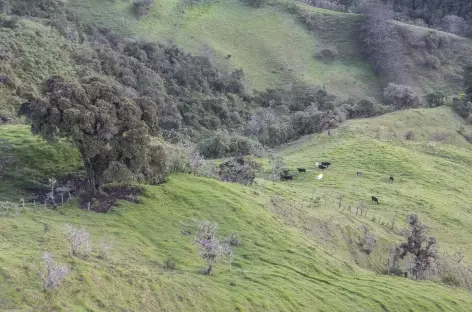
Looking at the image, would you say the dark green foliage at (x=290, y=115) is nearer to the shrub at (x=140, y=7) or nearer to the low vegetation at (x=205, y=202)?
the low vegetation at (x=205, y=202)

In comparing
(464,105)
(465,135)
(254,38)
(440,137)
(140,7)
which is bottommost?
(440,137)

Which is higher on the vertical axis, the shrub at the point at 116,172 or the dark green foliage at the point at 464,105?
the dark green foliage at the point at 464,105

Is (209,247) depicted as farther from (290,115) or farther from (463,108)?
(463,108)

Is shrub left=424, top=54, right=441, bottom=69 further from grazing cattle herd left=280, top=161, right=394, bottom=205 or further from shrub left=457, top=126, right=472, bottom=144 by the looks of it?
grazing cattle herd left=280, top=161, right=394, bottom=205

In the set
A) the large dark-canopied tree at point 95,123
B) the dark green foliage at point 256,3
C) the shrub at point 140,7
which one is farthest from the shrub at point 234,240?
the dark green foliage at point 256,3

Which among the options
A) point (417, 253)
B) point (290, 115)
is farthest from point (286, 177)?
point (290, 115)

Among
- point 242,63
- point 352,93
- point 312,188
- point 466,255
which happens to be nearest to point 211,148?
point 312,188

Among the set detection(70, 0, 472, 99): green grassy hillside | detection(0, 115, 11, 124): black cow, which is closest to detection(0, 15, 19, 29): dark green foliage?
detection(70, 0, 472, 99): green grassy hillside
